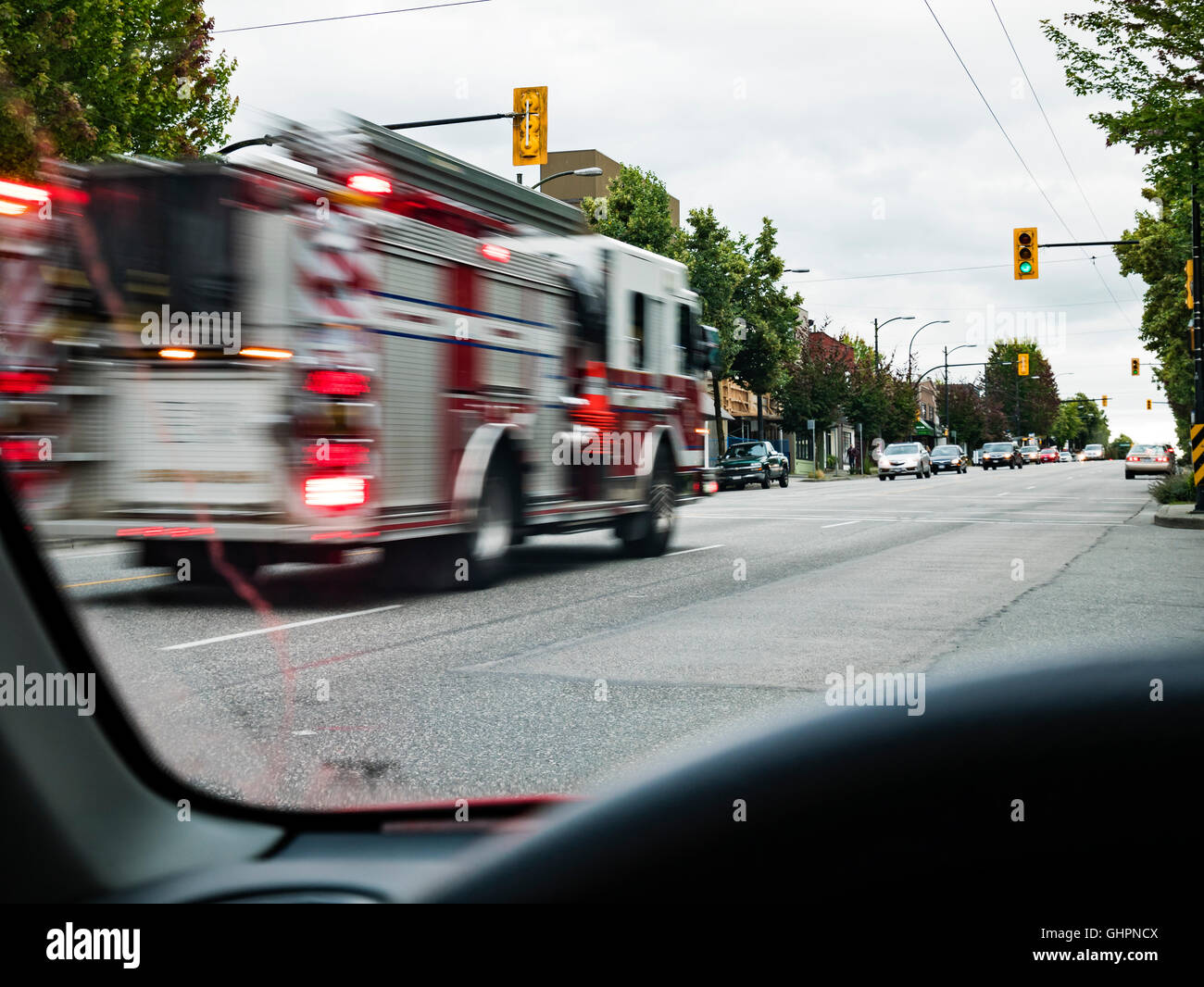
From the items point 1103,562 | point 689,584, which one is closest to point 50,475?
point 689,584

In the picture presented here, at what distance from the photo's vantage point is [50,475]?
8766 millimetres

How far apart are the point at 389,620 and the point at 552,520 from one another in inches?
135

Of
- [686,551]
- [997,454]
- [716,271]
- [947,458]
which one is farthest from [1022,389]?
[686,551]

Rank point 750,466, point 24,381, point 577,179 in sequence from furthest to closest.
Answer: point 577,179 < point 750,466 < point 24,381

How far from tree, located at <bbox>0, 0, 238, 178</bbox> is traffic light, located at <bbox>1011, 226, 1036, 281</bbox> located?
54.8 feet

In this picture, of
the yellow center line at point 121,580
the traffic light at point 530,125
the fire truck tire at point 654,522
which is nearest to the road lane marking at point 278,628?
the yellow center line at point 121,580

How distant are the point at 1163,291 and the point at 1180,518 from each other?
117ft

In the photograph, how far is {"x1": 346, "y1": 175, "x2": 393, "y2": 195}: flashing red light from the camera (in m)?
8.93

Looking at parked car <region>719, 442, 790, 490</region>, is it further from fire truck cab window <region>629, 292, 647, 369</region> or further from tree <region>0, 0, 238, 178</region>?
fire truck cab window <region>629, 292, 647, 369</region>

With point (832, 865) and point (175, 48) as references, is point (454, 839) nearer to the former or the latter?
point (832, 865)

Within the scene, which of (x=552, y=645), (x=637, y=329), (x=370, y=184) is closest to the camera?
(x=552, y=645)

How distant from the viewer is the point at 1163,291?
168 feet

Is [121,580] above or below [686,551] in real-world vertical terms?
above

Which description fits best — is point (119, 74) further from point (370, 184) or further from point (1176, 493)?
point (1176, 493)
